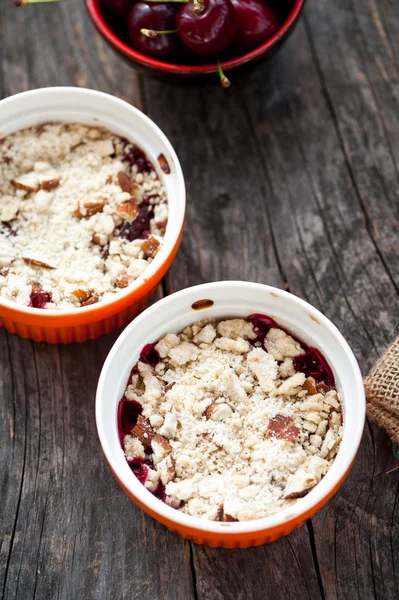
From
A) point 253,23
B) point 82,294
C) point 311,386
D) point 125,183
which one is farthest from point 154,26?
point 311,386

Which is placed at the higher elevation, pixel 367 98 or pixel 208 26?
pixel 208 26

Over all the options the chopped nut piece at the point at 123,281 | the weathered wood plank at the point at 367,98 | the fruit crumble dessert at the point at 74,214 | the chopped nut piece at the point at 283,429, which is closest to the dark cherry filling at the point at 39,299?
the fruit crumble dessert at the point at 74,214

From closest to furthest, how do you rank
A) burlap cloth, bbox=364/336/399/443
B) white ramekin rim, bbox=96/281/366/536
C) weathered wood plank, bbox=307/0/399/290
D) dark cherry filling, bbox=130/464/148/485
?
white ramekin rim, bbox=96/281/366/536, dark cherry filling, bbox=130/464/148/485, burlap cloth, bbox=364/336/399/443, weathered wood plank, bbox=307/0/399/290

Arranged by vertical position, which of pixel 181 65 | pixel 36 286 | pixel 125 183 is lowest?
pixel 36 286

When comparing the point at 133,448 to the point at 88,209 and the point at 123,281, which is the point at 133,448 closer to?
the point at 123,281

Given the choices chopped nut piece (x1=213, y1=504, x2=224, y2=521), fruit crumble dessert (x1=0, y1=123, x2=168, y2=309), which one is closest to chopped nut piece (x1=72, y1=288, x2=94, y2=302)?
fruit crumble dessert (x1=0, y1=123, x2=168, y2=309)

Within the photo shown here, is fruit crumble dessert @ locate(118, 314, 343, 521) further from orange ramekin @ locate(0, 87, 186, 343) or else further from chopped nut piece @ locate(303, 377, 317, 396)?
orange ramekin @ locate(0, 87, 186, 343)

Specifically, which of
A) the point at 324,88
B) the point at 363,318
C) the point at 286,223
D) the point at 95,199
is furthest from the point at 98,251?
the point at 324,88
